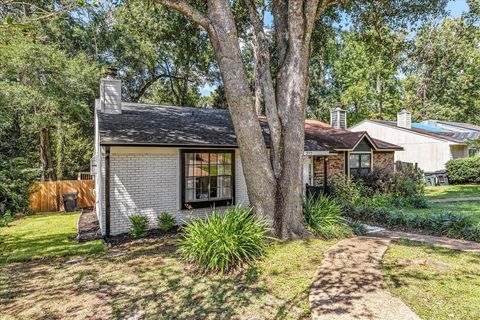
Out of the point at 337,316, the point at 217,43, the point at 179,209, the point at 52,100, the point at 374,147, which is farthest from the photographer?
the point at 374,147

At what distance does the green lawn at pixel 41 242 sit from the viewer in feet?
24.0

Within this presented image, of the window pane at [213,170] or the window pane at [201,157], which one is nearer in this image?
the window pane at [201,157]

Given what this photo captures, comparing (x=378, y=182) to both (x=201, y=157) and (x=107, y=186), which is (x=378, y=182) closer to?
(x=201, y=157)

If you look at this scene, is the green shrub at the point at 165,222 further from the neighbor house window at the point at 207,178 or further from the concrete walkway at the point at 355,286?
the concrete walkway at the point at 355,286

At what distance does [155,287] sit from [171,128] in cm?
634

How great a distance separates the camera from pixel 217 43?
20.6 ft

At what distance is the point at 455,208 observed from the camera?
11.4m

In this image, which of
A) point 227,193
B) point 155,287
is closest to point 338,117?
point 227,193

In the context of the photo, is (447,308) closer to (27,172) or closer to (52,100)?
(27,172)

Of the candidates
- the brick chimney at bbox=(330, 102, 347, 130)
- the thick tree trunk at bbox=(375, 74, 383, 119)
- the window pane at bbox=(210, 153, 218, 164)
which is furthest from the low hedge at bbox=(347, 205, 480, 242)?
the thick tree trunk at bbox=(375, 74, 383, 119)

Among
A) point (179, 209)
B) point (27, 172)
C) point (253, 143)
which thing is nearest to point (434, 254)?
point (253, 143)

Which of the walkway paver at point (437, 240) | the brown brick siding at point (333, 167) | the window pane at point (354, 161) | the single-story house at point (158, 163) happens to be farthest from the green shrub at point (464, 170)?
the walkway paver at point (437, 240)

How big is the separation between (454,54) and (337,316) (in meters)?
37.6

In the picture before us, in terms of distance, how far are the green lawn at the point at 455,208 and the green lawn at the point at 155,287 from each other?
6.26 meters
